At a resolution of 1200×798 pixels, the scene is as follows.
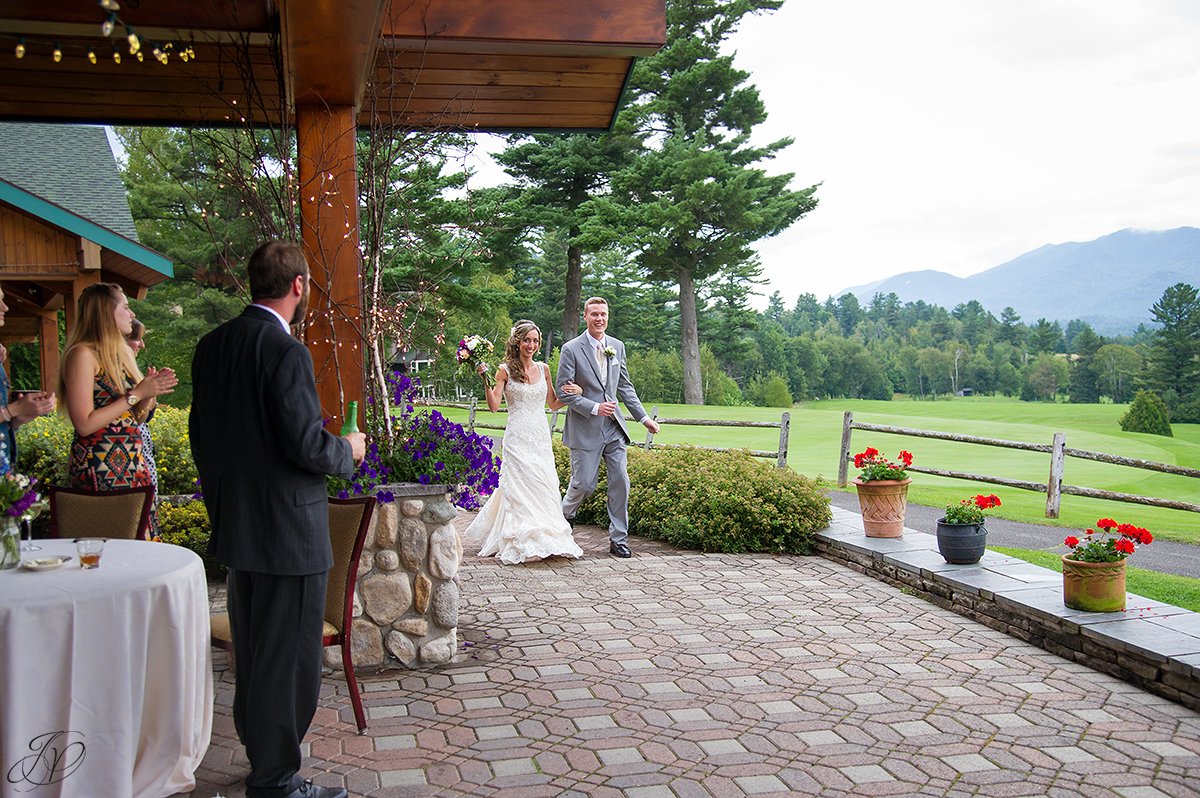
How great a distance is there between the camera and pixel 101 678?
2783 millimetres

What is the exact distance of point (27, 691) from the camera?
267 centimetres

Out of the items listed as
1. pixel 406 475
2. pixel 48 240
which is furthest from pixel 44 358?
pixel 406 475

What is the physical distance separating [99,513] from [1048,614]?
15.5 feet

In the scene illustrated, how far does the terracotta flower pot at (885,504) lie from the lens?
7047 mm

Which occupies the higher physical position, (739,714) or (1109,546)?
(1109,546)

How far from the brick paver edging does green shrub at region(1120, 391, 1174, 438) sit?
74.3 feet

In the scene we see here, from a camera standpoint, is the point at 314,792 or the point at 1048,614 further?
the point at 1048,614

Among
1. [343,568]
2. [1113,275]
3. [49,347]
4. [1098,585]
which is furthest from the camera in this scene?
A: [1113,275]

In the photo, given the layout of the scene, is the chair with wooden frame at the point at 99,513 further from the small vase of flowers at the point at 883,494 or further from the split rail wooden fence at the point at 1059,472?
the split rail wooden fence at the point at 1059,472

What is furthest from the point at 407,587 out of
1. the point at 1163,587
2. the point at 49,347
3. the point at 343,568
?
the point at 49,347

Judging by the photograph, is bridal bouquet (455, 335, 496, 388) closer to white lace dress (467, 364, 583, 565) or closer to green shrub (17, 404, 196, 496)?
white lace dress (467, 364, 583, 565)

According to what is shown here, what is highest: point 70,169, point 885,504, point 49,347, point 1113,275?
point 1113,275

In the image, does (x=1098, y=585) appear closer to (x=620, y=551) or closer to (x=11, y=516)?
(x=620, y=551)

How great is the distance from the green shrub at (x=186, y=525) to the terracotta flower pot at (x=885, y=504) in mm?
4799
